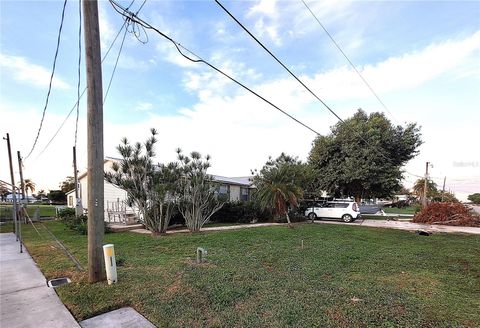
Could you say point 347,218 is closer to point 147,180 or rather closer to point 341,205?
point 341,205

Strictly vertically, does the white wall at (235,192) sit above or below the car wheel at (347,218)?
above

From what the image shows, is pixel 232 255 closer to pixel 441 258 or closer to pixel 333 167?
pixel 441 258

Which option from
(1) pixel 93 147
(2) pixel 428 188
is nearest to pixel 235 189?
(1) pixel 93 147

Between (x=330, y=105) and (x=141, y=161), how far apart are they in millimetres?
7451

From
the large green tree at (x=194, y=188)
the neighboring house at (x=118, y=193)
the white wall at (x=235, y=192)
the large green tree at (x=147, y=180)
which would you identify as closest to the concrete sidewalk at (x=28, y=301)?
the large green tree at (x=147, y=180)

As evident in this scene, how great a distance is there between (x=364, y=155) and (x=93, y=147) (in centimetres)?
2120

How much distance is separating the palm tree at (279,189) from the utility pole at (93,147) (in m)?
9.22

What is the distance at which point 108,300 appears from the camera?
150 inches

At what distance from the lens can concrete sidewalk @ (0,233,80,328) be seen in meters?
3.34

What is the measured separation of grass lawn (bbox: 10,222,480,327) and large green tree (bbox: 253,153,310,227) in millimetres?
5136

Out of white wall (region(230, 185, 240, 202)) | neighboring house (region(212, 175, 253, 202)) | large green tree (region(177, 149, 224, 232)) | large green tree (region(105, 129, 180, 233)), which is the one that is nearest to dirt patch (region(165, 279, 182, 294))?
large green tree (region(105, 129, 180, 233))

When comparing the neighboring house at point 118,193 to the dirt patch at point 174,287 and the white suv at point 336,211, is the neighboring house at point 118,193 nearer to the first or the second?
the white suv at point 336,211

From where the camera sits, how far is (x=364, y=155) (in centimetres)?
2144

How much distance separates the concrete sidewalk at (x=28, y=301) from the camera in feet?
11.0
